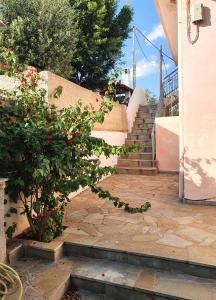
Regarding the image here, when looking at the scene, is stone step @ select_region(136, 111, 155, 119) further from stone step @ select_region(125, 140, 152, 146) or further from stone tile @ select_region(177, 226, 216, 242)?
stone tile @ select_region(177, 226, 216, 242)

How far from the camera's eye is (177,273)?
2.95 meters

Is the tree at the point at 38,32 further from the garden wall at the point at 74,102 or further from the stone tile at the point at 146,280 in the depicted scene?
the stone tile at the point at 146,280

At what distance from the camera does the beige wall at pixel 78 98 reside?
15.6 ft

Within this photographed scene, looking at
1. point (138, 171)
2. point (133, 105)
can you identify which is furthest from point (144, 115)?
point (138, 171)

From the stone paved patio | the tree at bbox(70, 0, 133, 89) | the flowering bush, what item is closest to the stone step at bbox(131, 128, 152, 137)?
the tree at bbox(70, 0, 133, 89)

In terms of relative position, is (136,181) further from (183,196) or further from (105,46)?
(105,46)

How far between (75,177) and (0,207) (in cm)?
104

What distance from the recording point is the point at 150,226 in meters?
3.95

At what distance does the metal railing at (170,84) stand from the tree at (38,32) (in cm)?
440

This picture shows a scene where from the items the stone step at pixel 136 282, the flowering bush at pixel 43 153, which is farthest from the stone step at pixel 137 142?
the stone step at pixel 136 282

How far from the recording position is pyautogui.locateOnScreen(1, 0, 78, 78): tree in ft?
29.1

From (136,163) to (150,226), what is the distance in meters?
4.61

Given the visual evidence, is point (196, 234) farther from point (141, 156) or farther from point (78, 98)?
point (141, 156)

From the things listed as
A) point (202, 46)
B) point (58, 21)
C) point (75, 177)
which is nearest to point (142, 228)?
point (75, 177)
